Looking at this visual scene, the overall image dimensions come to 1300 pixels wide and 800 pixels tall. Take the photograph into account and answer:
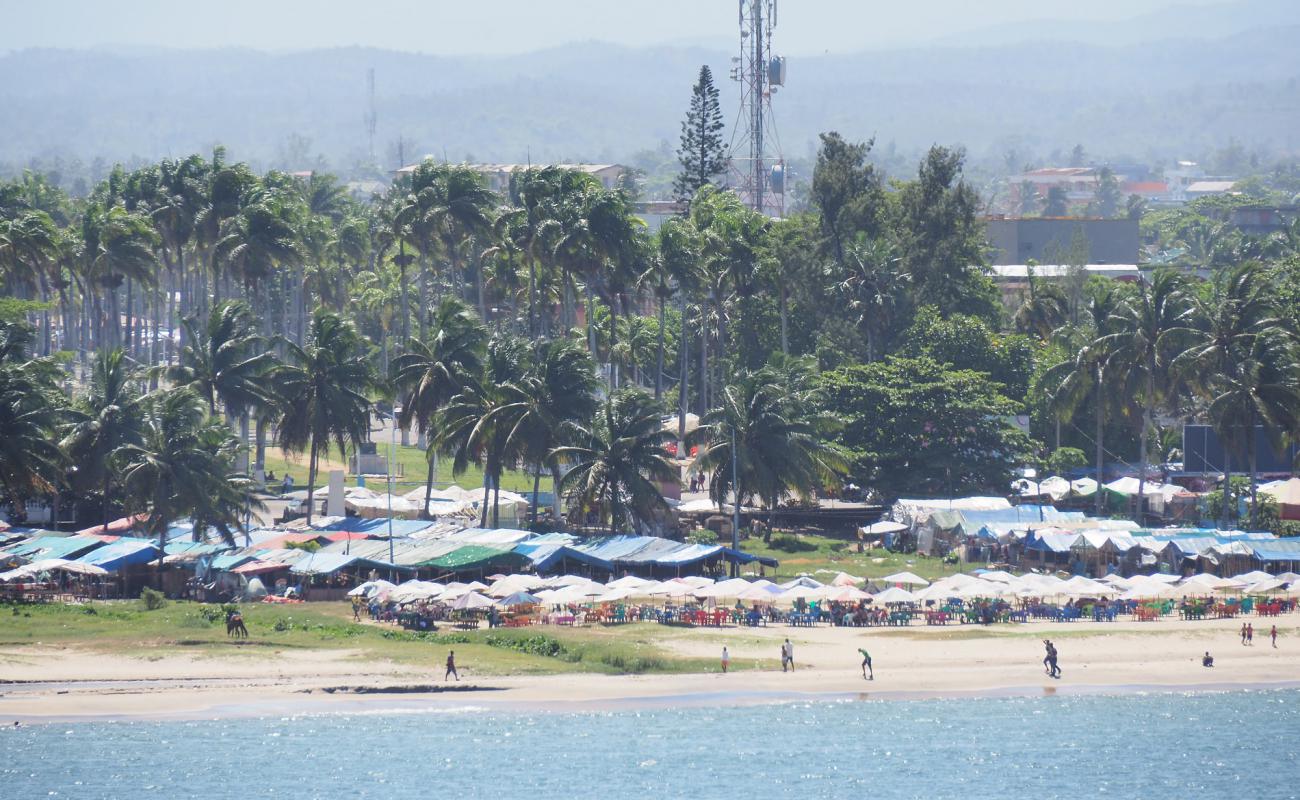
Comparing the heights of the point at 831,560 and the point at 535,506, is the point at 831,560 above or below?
below

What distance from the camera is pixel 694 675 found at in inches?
2080

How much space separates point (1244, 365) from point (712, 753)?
36.6 m

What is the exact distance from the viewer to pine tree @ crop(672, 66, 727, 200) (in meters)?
109

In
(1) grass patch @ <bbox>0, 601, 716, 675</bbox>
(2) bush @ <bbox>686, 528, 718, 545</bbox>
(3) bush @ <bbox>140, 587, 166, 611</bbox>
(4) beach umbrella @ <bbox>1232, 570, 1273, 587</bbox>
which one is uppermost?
(2) bush @ <bbox>686, 528, 718, 545</bbox>

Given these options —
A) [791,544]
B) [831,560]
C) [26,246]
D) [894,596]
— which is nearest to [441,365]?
[791,544]

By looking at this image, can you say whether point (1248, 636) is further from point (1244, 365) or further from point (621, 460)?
point (621, 460)

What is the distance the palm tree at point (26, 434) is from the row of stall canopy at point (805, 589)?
12717mm

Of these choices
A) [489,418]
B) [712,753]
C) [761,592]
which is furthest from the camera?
[489,418]

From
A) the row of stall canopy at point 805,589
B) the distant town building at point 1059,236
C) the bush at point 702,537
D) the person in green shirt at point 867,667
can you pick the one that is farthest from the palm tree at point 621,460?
the distant town building at point 1059,236

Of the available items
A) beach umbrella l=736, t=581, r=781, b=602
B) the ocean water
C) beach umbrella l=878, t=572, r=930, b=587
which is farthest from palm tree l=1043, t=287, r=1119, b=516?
the ocean water

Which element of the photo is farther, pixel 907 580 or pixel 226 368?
pixel 226 368

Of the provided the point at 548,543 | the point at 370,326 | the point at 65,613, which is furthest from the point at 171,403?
the point at 370,326

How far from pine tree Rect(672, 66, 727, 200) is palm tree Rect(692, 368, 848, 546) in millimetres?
40305

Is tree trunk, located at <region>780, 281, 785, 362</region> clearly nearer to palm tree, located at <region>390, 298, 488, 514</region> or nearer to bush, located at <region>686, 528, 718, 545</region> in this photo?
palm tree, located at <region>390, 298, 488, 514</region>
